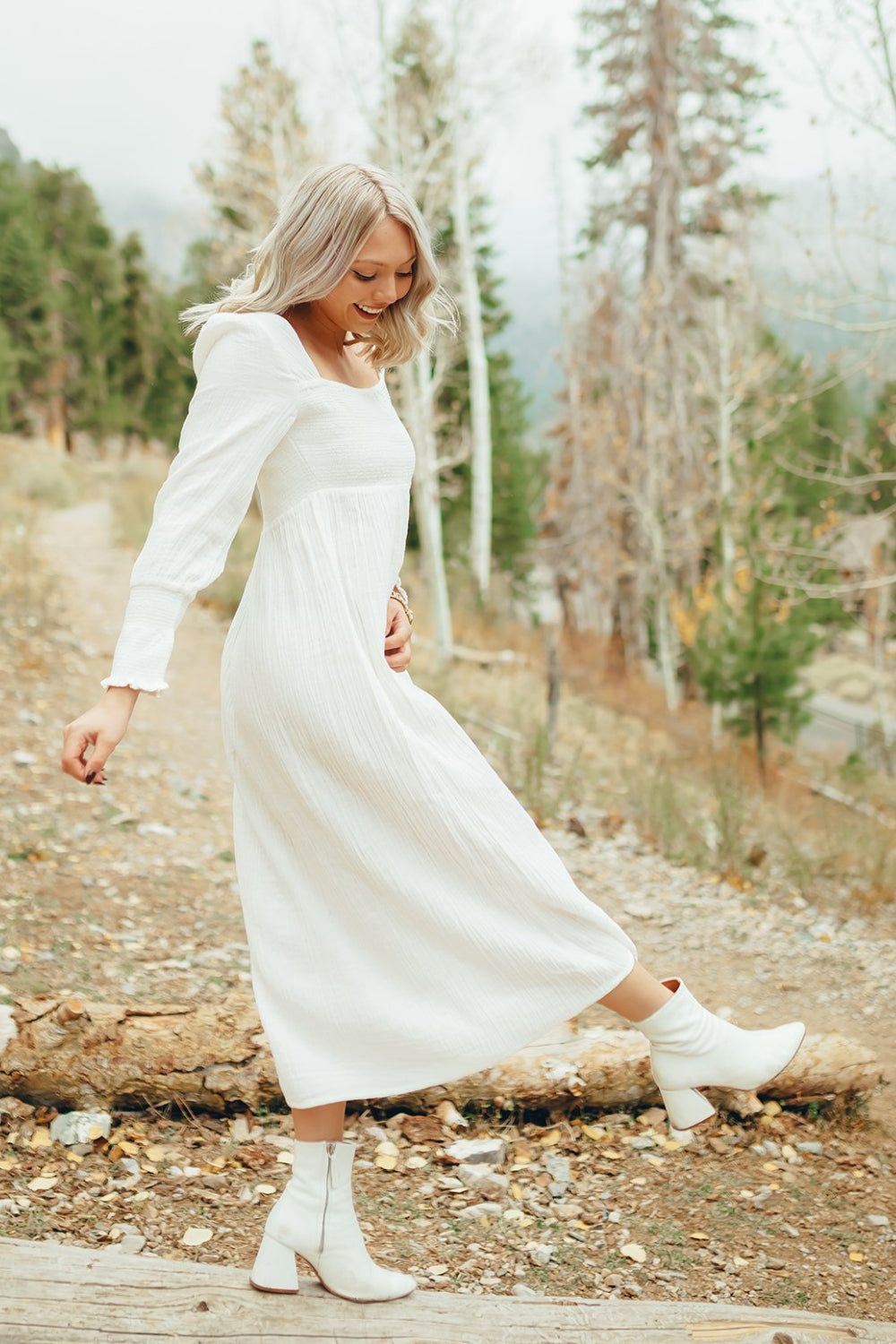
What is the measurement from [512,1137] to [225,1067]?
0.82 m

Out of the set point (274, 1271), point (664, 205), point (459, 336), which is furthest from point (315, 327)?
point (664, 205)

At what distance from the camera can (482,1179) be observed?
9.14ft

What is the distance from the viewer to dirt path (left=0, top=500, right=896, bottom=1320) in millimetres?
2473

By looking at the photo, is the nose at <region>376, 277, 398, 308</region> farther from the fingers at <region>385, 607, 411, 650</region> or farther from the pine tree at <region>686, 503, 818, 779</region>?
the pine tree at <region>686, 503, 818, 779</region>

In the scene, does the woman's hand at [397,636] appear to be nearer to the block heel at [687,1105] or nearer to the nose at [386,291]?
the nose at [386,291]

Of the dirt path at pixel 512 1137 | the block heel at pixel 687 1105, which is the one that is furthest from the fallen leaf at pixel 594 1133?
the block heel at pixel 687 1105

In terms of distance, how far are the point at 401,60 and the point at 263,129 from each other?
10.5 feet

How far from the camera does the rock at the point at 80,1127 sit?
2.74 meters

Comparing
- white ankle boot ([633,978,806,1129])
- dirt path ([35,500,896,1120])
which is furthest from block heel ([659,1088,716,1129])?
dirt path ([35,500,896,1120])

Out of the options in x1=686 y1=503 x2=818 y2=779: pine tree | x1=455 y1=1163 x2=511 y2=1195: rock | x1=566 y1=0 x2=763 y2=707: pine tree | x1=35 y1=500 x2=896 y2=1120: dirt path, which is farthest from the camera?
x1=566 y1=0 x2=763 y2=707: pine tree

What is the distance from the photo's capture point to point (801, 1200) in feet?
9.14

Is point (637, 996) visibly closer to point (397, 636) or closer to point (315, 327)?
point (397, 636)

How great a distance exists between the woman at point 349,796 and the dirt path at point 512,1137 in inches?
23.1

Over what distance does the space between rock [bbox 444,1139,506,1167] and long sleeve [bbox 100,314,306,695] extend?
179 cm
